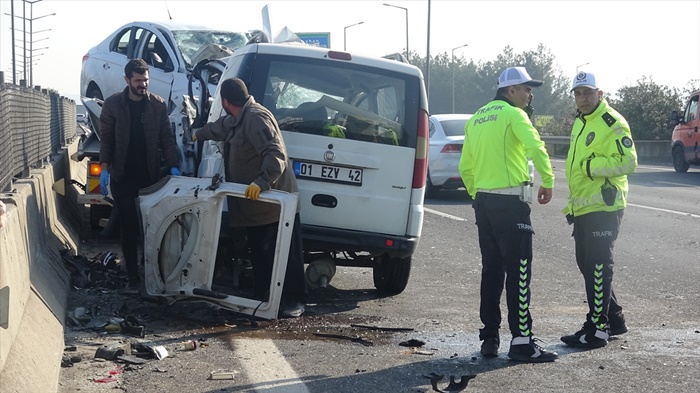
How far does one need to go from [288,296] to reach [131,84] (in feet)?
7.54

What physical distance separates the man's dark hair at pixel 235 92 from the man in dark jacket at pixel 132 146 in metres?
1.21

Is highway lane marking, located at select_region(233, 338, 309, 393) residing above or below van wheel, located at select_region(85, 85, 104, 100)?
below

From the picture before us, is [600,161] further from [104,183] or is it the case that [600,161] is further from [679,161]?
[679,161]

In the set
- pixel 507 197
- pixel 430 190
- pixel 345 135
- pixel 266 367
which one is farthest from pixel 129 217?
pixel 430 190

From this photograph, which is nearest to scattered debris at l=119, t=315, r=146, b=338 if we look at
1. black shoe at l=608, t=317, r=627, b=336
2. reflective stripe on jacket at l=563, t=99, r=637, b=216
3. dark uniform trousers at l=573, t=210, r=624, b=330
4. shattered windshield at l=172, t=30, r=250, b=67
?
dark uniform trousers at l=573, t=210, r=624, b=330

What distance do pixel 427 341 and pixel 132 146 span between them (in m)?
3.24

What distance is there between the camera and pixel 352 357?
22.3 feet

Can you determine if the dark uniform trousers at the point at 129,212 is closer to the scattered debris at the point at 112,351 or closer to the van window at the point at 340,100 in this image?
the van window at the point at 340,100

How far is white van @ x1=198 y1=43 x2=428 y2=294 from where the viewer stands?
338 inches

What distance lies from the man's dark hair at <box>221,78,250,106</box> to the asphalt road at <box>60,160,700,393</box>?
65.9 inches

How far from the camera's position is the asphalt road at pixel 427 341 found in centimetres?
606

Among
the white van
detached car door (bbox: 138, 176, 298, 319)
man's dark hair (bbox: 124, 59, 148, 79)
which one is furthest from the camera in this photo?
man's dark hair (bbox: 124, 59, 148, 79)

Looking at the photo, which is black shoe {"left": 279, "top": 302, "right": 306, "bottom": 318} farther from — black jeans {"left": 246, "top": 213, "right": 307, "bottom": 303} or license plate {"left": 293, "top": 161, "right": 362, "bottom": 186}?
license plate {"left": 293, "top": 161, "right": 362, "bottom": 186}

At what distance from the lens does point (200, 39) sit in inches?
580
